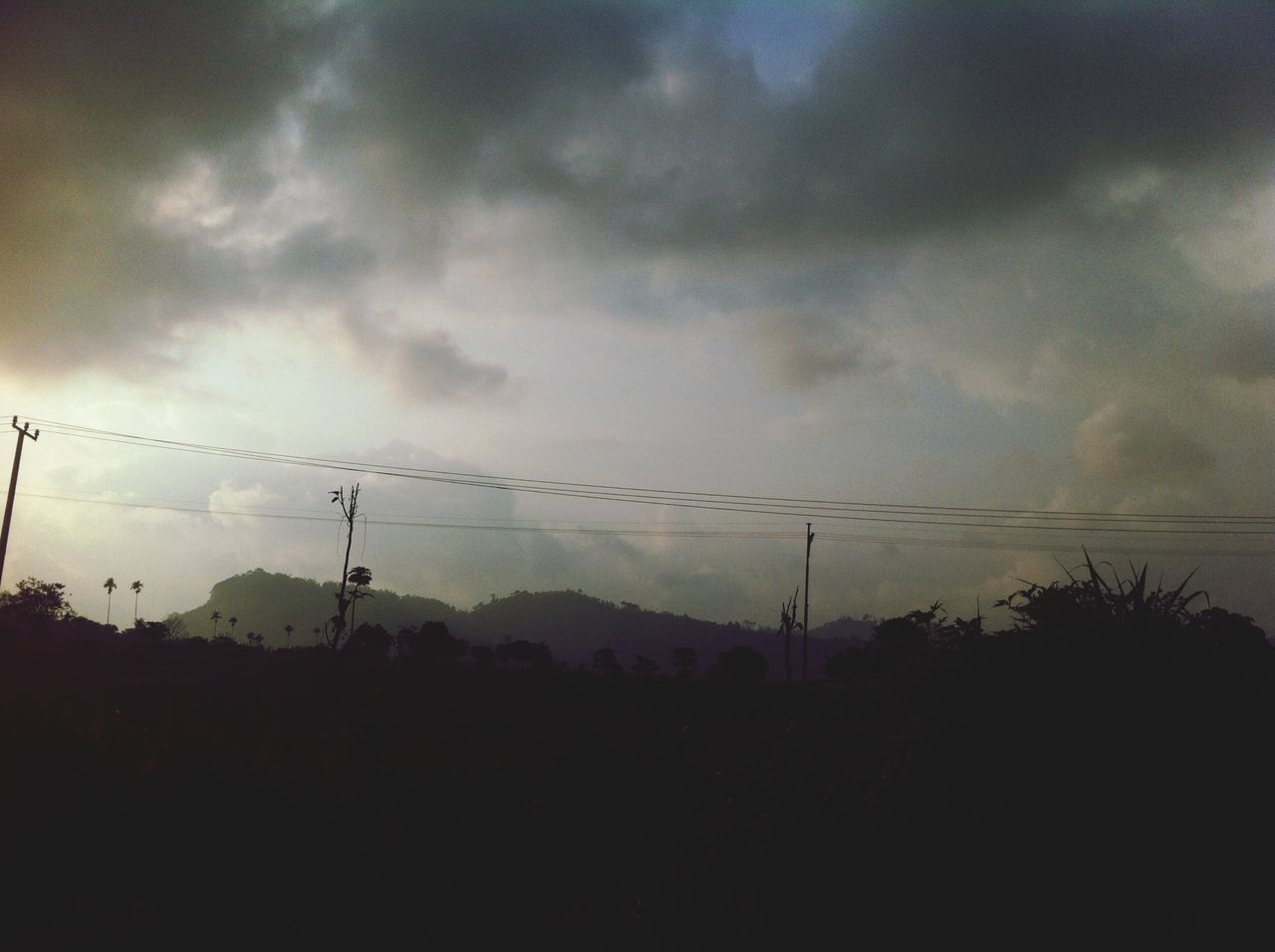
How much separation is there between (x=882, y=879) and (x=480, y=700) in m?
42.8

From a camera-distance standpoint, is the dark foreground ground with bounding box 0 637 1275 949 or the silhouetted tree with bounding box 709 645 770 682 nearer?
the dark foreground ground with bounding box 0 637 1275 949

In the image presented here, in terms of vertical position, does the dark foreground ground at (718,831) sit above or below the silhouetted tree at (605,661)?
above

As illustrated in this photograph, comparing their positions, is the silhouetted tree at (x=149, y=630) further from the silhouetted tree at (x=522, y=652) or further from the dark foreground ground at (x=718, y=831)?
the dark foreground ground at (x=718, y=831)

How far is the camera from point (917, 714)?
24.9ft

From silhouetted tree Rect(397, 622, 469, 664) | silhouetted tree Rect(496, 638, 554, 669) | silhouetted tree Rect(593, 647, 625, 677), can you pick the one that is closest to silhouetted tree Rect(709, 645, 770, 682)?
silhouetted tree Rect(593, 647, 625, 677)

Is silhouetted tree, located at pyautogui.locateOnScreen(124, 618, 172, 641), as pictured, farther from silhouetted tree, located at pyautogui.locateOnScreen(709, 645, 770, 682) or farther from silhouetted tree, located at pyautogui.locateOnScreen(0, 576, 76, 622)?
silhouetted tree, located at pyautogui.locateOnScreen(709, 645, 770, 682)

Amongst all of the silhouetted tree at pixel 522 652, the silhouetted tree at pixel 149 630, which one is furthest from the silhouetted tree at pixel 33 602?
the silhouetted tree at pixel 522 652

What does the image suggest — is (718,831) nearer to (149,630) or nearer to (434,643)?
(434,643)

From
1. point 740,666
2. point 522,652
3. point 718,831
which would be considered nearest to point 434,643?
point 522,652

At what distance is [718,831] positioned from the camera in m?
7.94

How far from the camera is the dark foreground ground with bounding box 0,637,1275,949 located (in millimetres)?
5691

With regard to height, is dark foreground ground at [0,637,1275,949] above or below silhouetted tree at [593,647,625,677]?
above

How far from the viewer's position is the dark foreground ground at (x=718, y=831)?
18.7ft

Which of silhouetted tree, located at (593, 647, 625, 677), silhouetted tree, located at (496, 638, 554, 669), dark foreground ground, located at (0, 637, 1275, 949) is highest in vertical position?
dark foreground ground, located at (0, 637, 1275, 949)
